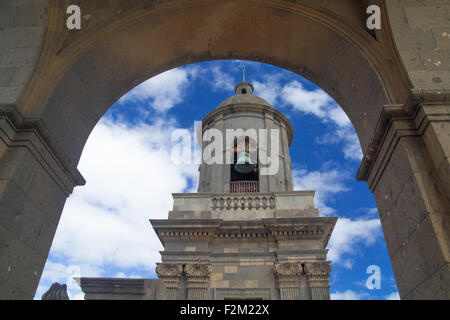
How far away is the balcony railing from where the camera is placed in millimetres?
14434

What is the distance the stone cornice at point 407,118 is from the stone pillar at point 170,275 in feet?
28.0

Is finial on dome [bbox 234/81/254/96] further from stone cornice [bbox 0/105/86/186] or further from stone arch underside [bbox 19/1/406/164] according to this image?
stone cornice [bbox 0/105/86/186]

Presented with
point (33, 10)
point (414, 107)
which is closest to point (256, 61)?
point (414, 107)

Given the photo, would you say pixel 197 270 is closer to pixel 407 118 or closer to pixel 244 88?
pixel 407 118

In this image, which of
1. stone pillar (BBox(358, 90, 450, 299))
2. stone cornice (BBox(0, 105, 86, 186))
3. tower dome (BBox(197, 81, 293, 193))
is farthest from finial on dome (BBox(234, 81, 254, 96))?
stone pillar (BBox(358, 90, 450, 299))

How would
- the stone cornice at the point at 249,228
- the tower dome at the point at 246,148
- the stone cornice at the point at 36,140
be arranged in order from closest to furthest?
the stone cornice at the point at 36,140 < the stone cornice at the point at 249,228 < the tower dome at the point at 246,148

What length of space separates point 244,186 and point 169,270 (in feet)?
17.2

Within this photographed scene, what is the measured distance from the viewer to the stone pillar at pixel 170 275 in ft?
35.3

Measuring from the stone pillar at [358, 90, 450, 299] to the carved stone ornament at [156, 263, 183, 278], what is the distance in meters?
8.21

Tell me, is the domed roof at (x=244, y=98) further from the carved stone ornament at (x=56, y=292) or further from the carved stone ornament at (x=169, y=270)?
the carved stone ornament at (x=56, y=292)

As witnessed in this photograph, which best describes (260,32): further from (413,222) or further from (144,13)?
(413,222)

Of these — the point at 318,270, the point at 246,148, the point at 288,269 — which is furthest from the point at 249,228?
the point at 246,148

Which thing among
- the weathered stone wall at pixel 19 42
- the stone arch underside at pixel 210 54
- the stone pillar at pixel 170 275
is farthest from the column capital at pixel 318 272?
the weathered stone wall at pixel 19 42

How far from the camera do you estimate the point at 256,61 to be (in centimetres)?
590
